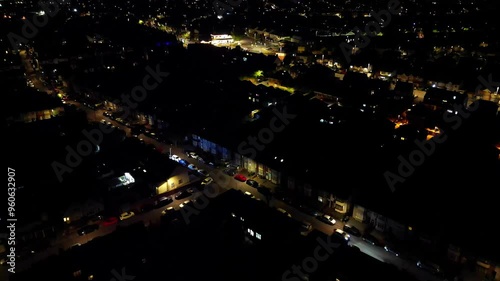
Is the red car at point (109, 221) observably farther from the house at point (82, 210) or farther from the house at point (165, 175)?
the house at point (165, 175)

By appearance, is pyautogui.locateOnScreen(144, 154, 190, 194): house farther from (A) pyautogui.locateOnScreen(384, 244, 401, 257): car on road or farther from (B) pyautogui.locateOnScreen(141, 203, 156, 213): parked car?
(A) pyautogui.locateOnScreen(384, 244, 401, 257): car on road

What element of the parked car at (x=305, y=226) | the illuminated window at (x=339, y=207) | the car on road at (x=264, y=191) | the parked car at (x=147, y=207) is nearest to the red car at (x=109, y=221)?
the parked car at (x=147, y=207)

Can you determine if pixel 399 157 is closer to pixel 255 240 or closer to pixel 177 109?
pixel 255 240

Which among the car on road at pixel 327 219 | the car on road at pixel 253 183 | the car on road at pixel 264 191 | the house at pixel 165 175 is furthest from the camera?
the car on road at pixel 253 183

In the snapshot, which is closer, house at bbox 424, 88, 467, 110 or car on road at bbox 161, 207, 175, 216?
car on road at bbox 161, 207, 175, 216

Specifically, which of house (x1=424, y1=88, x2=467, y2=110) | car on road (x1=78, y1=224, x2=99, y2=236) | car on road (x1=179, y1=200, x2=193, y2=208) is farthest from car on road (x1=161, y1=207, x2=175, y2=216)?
house (x1=424, y1=88, x2=467, y2=110)

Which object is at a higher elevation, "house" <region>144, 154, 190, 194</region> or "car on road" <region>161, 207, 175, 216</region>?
"house" <region>144, 154, 190, 194</region>

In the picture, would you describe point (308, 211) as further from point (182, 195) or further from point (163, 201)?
point (163, 201)
